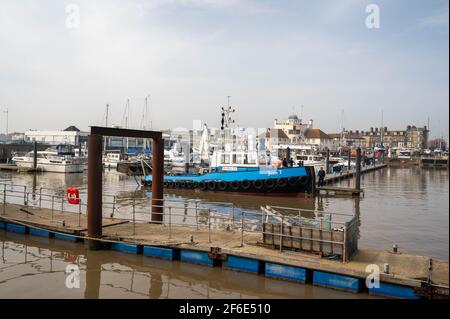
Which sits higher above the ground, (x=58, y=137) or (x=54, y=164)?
(x=58, y=137)

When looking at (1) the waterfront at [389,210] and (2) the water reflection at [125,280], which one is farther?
(1) the waterfront at [389,210]

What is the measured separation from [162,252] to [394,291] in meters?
6.56

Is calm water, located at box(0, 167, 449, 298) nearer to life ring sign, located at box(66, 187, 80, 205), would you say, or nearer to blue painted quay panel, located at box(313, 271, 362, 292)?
blue painted quay panel, located at box(313, 271, 362, 292)

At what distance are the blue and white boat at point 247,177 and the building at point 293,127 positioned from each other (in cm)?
8203

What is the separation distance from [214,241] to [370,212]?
15.1 metres

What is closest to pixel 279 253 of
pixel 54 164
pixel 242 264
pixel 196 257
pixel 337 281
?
pixel 242 264

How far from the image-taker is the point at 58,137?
4510 inches

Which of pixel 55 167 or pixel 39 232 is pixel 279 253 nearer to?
pixel 39 232

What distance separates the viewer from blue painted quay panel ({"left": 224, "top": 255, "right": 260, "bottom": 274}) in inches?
421

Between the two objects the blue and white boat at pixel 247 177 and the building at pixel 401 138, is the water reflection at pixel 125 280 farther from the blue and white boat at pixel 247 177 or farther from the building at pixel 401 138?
the building at pixel 401 138

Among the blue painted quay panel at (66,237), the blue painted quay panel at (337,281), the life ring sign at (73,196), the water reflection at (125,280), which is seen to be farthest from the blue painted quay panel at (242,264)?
the life ring sign at (73,196)

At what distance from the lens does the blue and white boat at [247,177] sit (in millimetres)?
29859

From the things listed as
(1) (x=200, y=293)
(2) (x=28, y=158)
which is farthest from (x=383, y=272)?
(2) (x=28, y=158)
